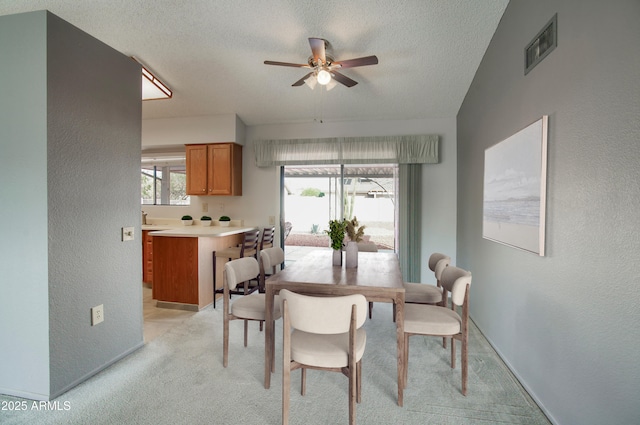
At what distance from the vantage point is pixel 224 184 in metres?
4.40

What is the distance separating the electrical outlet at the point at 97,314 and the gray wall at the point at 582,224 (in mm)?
3002

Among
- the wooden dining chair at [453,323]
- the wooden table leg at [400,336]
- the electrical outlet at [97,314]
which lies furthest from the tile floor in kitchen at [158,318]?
the wooden dining chair at [453,323]

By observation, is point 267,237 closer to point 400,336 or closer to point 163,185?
point 163,185

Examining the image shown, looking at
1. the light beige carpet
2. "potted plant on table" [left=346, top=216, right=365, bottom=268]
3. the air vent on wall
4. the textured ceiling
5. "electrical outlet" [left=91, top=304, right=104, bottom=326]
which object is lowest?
the light beige carpet

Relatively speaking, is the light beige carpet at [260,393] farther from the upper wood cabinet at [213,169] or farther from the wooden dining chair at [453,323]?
the upper wood cabinet at [213,169]

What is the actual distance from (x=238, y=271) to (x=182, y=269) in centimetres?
153

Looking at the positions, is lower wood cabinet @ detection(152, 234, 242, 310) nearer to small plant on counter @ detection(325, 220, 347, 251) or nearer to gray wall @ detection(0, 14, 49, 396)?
gray wall @ detection(0, 14, 49, 396)

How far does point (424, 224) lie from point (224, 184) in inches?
119

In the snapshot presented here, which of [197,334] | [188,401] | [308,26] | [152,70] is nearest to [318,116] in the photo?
[308,26]

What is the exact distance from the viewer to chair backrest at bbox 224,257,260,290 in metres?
2.15

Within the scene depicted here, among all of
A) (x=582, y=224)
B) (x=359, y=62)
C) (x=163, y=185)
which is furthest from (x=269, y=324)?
(x=163, y=185)

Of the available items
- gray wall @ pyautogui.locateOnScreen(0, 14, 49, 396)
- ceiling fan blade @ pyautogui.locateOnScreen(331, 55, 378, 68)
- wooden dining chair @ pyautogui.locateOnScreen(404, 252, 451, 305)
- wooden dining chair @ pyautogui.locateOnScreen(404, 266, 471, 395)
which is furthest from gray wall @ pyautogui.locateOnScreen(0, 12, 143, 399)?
wooden dining chair @ pyautogui.locateOnScreen(404, 252, 451, 305)

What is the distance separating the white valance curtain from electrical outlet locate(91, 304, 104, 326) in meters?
2.87

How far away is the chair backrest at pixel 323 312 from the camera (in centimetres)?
144
